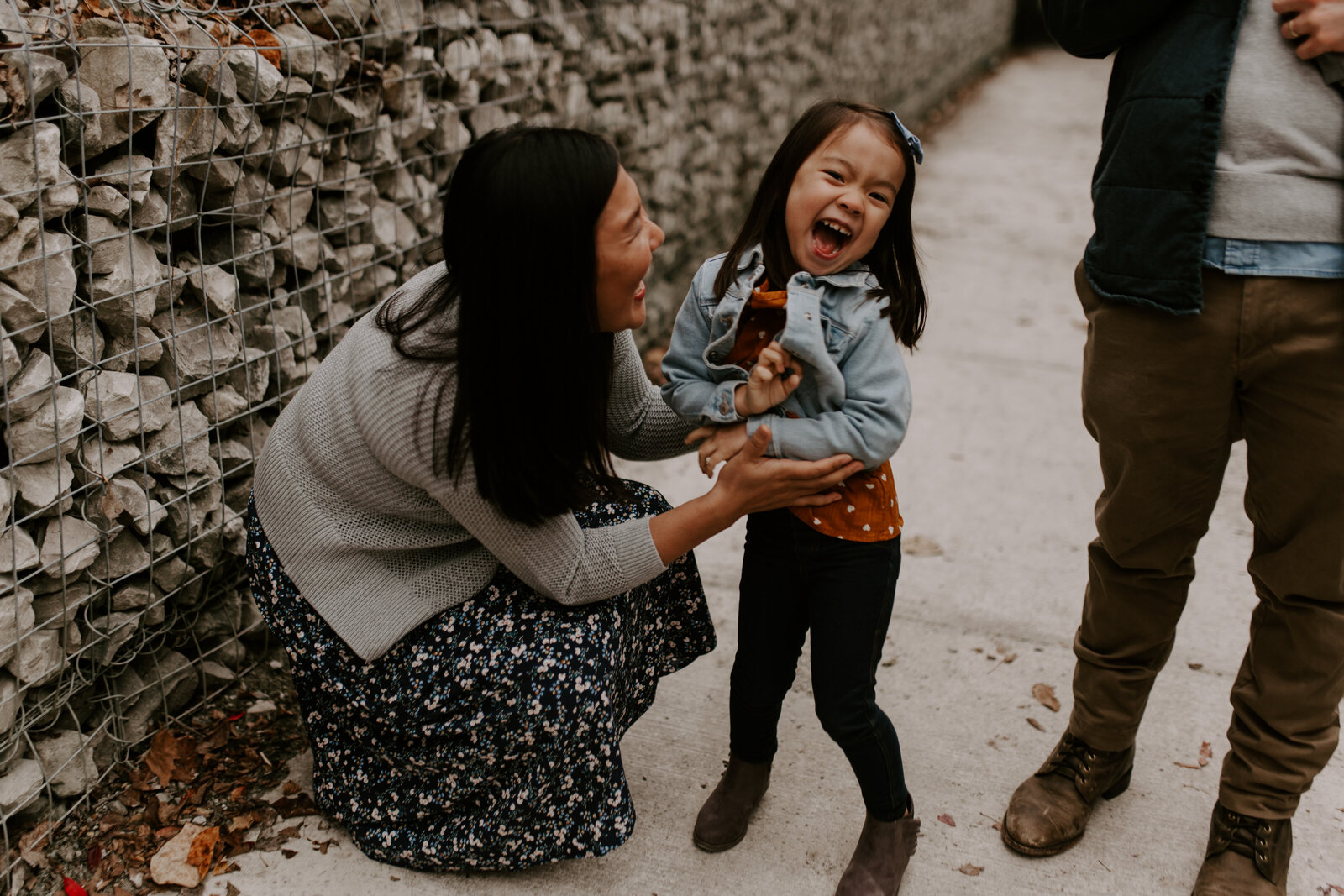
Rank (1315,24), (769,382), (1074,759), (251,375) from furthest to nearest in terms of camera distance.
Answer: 1. (251,375)
2. (1074,759)
3. (769,382)
4. (1315,24)

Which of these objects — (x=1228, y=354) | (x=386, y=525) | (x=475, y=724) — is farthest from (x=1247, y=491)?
(x=386, y=525)

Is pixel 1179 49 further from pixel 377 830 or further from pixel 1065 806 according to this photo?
pixel 377 830

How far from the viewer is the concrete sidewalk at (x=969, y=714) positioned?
2012 mm

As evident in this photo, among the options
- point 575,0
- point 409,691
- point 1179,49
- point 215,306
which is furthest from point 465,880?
point 575,0

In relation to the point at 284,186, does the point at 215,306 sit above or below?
below

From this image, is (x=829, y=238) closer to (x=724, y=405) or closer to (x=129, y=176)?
(x=724, y=405)

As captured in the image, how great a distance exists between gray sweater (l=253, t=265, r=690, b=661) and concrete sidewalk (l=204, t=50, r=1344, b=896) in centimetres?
54

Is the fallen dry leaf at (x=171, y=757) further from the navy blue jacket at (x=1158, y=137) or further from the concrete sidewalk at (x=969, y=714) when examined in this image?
the navy blue jacket at (x=1158, y=137)

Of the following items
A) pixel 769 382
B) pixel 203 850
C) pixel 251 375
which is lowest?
pixel 203 850

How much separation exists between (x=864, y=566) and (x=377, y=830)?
A: 1.03 metres

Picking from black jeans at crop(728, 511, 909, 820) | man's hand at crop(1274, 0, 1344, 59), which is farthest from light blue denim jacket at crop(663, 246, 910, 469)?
man's hand at crop(1274, 0, 1344, 59)

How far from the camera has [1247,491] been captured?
1773 mm

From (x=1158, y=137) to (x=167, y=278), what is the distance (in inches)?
71.0

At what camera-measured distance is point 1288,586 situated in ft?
5.66
